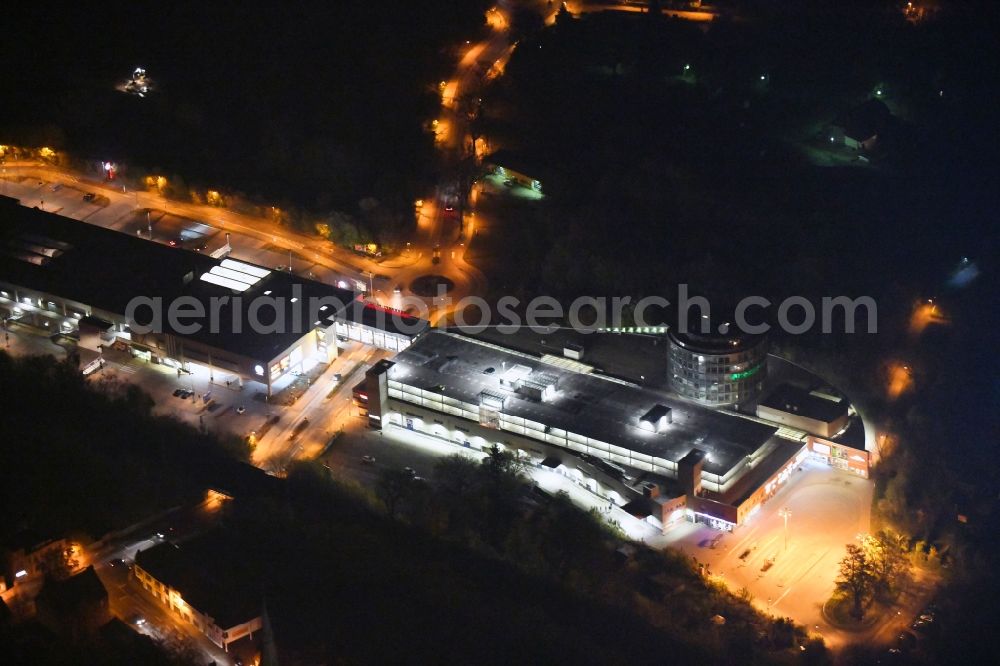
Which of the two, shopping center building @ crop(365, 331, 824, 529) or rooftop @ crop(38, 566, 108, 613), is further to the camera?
shopping center building @ crop(365, 331, 824, 529)

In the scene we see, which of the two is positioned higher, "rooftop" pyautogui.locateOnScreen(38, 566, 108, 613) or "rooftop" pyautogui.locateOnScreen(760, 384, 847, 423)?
"rooftop" pyautogui.locateOnScreen(760, 384, 847, 423)

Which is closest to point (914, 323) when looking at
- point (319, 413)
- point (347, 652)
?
point (319, 413)

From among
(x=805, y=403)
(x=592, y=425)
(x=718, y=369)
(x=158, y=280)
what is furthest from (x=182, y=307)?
(x=805, y=403)

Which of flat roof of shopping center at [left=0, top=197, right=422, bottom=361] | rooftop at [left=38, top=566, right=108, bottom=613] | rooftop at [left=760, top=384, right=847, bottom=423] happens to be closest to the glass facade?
rooftop at [left=760, top=384, right=847, bottom=423]

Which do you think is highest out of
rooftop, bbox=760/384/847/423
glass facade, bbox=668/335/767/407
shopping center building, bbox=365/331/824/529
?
glass facade, bbox=668/335/767/407

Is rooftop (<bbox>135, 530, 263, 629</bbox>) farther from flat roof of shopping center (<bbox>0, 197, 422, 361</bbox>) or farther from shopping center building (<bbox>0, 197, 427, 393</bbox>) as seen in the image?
flat roof of shopping center (<bbox>0, 197, 422, 361</bbox>)

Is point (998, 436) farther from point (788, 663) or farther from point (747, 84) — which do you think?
point (747, 84)

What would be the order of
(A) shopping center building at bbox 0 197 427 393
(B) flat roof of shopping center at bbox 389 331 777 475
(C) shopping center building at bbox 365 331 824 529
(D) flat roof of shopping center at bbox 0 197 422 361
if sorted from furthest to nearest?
(D) flat roof of shopping center at bbox 0 197 422 361
(A) shopping center building at bbox 0 197 427 393
(B) flat roof of shopping center at bbox 389 331 777 475
(C) shopping center building at bbox 365 331 824 529
